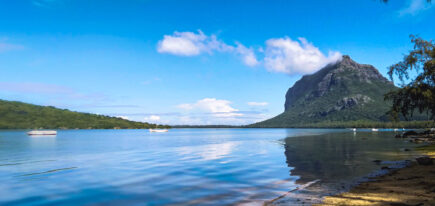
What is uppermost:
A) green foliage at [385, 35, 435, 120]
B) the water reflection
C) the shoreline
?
green foliage at [385, 35, 435, 120]

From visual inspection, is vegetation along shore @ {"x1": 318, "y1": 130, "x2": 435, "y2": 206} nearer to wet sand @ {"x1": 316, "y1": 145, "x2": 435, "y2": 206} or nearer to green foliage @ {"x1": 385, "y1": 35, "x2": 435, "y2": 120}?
wet sand @ {"x1": 316, "y1": 145, "x2": 435, "y2": 206}

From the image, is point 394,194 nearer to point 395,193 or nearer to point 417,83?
point 395,193

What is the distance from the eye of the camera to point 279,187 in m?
21.0

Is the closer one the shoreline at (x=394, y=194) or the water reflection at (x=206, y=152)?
the shoreline at (x=394, y=194)

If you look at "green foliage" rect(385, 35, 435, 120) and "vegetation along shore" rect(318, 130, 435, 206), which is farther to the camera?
"green foliage" rect(385, 35, 435, 120)

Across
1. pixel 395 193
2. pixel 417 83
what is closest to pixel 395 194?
pixel 395 193

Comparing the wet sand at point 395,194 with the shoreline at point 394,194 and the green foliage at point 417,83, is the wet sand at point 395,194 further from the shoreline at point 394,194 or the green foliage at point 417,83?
the green foliage at point 417,83

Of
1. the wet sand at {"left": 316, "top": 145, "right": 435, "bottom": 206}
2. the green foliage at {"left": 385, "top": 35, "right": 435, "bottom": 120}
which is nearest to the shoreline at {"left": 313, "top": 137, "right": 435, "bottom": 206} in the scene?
the wet sand at {"left": 316, "top": 145, "right": 435, "bottom": 206}

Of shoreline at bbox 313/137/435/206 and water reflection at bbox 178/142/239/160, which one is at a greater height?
shoreline at bbox 313/137/435/206

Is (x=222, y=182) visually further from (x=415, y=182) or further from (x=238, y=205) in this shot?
(x=415, y=182)

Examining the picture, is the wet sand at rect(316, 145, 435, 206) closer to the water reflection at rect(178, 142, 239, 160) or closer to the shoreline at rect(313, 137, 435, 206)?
the shoreline at rect(313, 137, 435, 206)

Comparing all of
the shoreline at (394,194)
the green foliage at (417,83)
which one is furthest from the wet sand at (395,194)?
the green foliage at (417,83)

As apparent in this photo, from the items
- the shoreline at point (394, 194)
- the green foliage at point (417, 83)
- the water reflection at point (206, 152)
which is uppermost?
the green foliage at point (417, 83)

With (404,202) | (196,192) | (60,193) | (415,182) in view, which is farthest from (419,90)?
(60,193)
